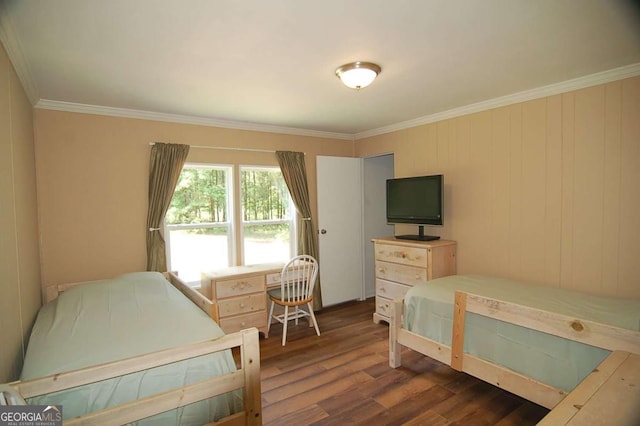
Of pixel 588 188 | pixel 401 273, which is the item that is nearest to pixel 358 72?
pixel 588 188

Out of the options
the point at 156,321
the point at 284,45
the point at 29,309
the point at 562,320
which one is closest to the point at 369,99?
the point at 284,45

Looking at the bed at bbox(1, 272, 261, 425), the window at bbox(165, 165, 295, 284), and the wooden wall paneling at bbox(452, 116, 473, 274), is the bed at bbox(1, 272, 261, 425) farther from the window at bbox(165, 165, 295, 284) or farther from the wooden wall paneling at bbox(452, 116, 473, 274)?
the wooden wall paneling at bbox(452, 116, 473, 274)

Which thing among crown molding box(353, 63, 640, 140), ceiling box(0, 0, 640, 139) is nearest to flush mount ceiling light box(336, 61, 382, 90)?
ceiling box(0, 0, 640, 139)

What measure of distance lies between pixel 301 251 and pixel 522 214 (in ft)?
8.36

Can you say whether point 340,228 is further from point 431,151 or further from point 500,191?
point 500,191

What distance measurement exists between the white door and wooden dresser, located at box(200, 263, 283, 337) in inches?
39.9

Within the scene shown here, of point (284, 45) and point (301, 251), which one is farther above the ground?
point (284, 45)

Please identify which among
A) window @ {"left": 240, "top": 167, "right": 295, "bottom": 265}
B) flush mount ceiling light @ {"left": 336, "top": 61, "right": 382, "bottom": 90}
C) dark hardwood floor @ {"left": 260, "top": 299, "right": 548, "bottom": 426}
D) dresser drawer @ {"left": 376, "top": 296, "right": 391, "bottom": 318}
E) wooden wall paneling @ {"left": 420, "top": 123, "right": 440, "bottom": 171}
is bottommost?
dark hardwood floor @ {"left": 260, "top": 299, "right": 548, "bottom": 426}

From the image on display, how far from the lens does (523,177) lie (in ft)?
10.0

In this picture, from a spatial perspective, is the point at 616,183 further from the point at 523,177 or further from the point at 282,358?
the point at 282,358

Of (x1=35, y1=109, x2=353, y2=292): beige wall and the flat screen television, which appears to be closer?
(x1=35, y1=109, x2=353, y2=292): beige wall

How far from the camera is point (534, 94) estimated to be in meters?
2.93

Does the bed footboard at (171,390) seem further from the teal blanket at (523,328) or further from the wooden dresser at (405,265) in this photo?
the wooden dresser at (405,265)

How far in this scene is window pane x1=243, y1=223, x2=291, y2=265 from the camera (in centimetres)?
415
